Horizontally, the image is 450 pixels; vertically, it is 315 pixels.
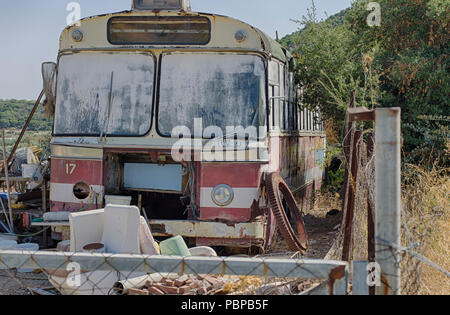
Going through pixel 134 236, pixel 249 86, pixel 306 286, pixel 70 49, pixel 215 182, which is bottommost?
pixel 306 286

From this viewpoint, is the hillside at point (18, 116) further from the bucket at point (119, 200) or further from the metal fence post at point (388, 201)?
the metal fence post at point (388, 201)

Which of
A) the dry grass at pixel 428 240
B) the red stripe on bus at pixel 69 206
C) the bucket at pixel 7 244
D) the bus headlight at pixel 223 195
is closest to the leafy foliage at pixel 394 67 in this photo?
the dry grass at pixel 428 240

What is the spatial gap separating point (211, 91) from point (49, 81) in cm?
229

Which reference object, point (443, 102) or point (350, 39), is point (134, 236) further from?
point (350, 39)

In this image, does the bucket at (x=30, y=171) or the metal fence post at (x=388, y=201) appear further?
the bucket at (x=30, y=171)

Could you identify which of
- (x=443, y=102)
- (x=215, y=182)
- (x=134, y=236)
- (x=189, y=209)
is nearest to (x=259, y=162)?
(x=215, y=182)

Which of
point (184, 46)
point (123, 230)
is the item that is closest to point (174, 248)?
point (123, 230)

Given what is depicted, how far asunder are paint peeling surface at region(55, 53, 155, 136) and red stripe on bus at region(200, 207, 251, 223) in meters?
1.30

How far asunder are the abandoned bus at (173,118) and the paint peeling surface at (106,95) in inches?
0.5

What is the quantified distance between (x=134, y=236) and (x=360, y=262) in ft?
10.3

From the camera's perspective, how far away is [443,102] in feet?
33.3

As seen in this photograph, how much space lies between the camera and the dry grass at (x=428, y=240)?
4.15 metres

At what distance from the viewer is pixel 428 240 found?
226 inches
